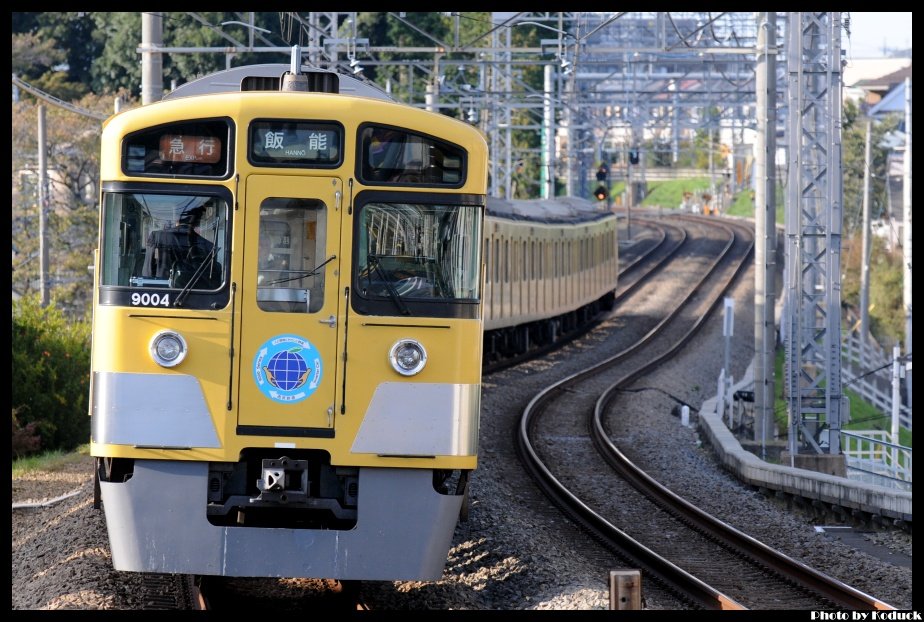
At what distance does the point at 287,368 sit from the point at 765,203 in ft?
Result: 35.3

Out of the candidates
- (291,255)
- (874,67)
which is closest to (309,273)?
(291,255)

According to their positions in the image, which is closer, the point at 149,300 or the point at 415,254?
the point at 149,300

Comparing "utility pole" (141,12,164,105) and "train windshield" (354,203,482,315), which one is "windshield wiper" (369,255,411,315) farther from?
"utility pole" (141,12,164,105)

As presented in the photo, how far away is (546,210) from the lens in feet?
88.0

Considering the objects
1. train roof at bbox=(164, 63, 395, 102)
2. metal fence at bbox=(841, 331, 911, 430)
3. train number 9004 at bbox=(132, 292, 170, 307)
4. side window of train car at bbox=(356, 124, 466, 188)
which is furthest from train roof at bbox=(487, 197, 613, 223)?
train number 9004 at bbox=(132, 292, 170, 307)

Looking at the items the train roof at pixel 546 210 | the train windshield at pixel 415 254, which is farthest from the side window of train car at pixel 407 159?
the train roof at pixel 546 210

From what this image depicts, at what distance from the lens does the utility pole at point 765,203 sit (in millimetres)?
17109

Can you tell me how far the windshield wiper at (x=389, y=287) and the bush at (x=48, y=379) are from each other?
12.6 meters

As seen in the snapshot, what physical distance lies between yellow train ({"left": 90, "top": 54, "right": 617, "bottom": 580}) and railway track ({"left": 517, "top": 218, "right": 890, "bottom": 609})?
246cm

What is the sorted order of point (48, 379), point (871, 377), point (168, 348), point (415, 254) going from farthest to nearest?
point (871, 377)
point (48, 379)
point (415, 254)
point (168, 348)

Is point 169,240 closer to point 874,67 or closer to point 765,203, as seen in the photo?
point 765,203

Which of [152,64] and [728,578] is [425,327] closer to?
[728,578]

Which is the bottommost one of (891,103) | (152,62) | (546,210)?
(546,210)

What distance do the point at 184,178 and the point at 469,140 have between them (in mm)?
1609
